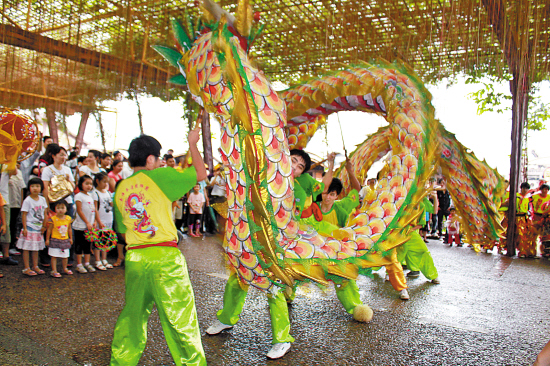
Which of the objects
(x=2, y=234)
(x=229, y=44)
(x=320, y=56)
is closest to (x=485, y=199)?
(x=229, y=44)

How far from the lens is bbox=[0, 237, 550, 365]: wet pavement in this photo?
2.76 metres

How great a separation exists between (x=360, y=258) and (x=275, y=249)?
602 millimetres

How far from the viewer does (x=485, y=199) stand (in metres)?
4.07

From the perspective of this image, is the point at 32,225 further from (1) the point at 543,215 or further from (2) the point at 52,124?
(2) the point at 52,124

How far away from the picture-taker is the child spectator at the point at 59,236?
4.63m

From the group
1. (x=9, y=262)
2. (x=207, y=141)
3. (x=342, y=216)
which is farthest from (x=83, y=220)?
(x=207, y=141)

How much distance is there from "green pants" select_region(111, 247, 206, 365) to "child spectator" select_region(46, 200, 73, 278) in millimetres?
2808

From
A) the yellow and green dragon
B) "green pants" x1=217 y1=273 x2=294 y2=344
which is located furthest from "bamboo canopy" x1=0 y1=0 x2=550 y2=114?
"green pants" x1=217 y1=273 x2=294 y2=344

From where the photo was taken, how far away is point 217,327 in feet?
10.4

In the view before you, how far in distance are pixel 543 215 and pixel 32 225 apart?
27.1ft

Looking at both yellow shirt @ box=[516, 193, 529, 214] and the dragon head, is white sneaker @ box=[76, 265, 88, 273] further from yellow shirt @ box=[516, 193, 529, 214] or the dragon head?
yellow shirt @ box=[516, 193, 529, 214]

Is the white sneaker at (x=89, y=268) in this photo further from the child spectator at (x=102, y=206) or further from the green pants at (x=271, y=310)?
the green pants at (x=271, y=310)

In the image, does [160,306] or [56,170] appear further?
[56,170]

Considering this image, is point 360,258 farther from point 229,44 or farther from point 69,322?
point 69,322
